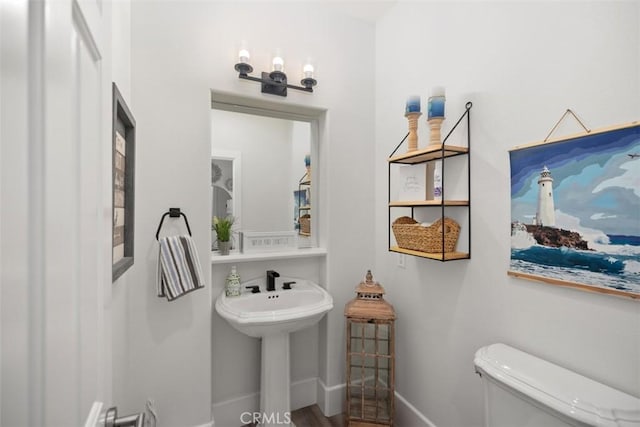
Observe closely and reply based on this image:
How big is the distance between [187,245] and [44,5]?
50.9 inches

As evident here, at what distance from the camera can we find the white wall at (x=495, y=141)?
0.98 m

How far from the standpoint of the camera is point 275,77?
5.78ft

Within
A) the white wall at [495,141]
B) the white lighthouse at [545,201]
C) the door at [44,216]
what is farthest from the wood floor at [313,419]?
the door at [44,216]

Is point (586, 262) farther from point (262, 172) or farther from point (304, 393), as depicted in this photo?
point (304, 393)

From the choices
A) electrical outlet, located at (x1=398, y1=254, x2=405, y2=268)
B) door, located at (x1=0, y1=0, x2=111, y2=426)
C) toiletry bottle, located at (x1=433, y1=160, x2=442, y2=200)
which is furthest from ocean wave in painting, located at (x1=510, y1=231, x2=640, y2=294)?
door, located at (x1=0, y1=0, x2=111, y2=426)

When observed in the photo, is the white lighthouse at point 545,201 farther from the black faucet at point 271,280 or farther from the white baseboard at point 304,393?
the white baseboard at point 304,393

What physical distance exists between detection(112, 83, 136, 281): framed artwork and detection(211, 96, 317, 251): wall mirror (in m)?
0.60

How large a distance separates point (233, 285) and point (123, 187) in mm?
815

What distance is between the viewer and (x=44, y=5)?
34cm

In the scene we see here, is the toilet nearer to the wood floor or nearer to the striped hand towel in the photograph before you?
the wood floor

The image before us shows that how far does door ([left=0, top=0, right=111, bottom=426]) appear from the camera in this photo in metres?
0.28

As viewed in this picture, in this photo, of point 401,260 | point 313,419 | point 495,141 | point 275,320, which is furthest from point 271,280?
point 495,141

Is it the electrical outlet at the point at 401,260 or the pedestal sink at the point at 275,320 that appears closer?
the pedestal sink at the point at 275,320

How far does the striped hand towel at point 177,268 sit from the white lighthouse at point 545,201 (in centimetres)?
152
